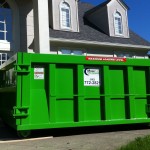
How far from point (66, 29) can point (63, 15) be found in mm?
873

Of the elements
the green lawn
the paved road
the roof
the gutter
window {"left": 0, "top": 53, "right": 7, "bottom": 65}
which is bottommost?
the paved road

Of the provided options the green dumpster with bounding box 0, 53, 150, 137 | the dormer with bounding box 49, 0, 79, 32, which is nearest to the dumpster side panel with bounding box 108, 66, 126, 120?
the green dumpster with bounding box 0, 53, 150, 137

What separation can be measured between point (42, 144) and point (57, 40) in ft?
36.5

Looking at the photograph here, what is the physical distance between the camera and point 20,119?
24.8 feet

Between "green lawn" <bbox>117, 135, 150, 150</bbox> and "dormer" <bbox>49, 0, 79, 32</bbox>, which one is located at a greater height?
"dormer" <bbox>49, 0, 79, 32</bbox>

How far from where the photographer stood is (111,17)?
69.9 ft

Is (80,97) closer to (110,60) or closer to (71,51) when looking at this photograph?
(110,60)

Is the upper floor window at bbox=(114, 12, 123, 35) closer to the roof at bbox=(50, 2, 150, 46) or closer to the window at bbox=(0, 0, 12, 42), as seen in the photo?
the roof at bbox=(50, 2, 150, 46)

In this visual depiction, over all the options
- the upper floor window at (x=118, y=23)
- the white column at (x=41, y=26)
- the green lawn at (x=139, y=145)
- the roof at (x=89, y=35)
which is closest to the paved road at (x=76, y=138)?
the green lawn at (x=139, y=145)

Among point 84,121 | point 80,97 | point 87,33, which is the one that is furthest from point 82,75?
point 87,33

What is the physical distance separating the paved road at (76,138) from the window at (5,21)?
8.54 meters

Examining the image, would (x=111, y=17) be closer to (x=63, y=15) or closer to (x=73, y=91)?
(x=63, y=15)

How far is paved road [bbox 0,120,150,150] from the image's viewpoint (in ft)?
21.9

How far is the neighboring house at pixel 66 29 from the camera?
15445 millimetres
